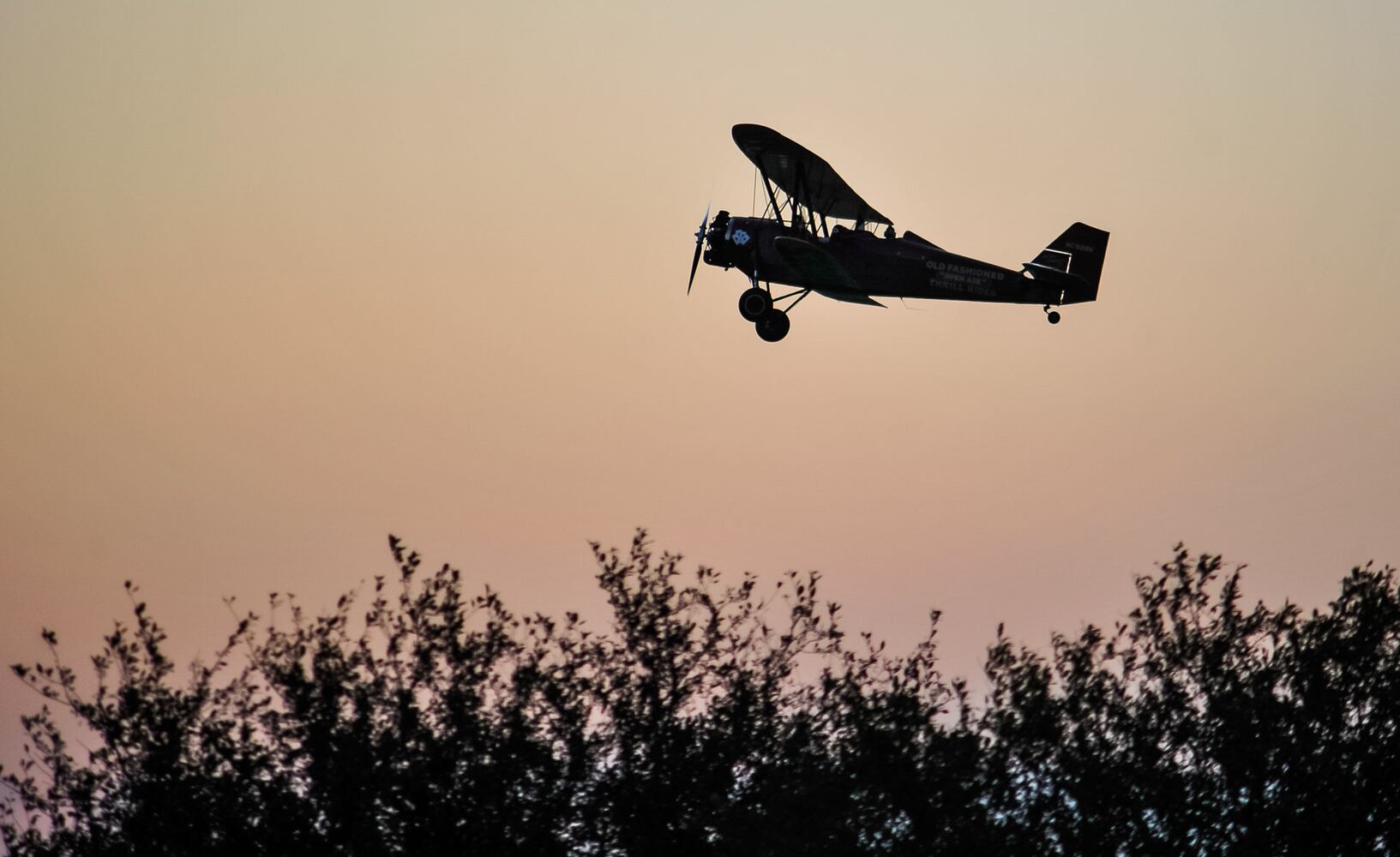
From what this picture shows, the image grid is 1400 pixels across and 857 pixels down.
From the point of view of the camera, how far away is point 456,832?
26578 mm

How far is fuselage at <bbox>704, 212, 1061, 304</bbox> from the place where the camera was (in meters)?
36.8

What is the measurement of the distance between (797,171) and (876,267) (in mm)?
2497

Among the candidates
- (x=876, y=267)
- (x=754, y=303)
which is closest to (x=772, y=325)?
(x=754, y=303)

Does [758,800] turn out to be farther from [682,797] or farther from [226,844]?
[226,844]

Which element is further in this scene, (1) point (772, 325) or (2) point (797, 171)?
(2) point (797, 171)

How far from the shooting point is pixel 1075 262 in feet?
123

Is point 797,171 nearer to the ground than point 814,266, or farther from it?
farther from it

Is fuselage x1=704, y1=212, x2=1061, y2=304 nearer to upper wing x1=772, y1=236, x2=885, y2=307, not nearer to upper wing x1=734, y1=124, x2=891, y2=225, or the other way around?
upper wing x1=772, y1=236, x2=885, y2=307

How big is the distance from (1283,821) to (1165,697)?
3.22 m

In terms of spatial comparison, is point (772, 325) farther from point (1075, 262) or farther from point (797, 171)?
point (1075, 262)

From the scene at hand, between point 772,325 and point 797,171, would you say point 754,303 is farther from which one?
point 797,171

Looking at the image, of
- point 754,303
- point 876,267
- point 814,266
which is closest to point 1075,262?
point 876,267

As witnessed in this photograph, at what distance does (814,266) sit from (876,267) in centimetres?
131

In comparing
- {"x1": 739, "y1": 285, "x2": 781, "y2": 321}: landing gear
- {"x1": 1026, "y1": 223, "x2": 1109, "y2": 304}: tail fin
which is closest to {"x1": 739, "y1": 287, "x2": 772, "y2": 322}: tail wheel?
{"x1": 739, "y1": 285, "x2": 781, "y2": 321}: landing gear
